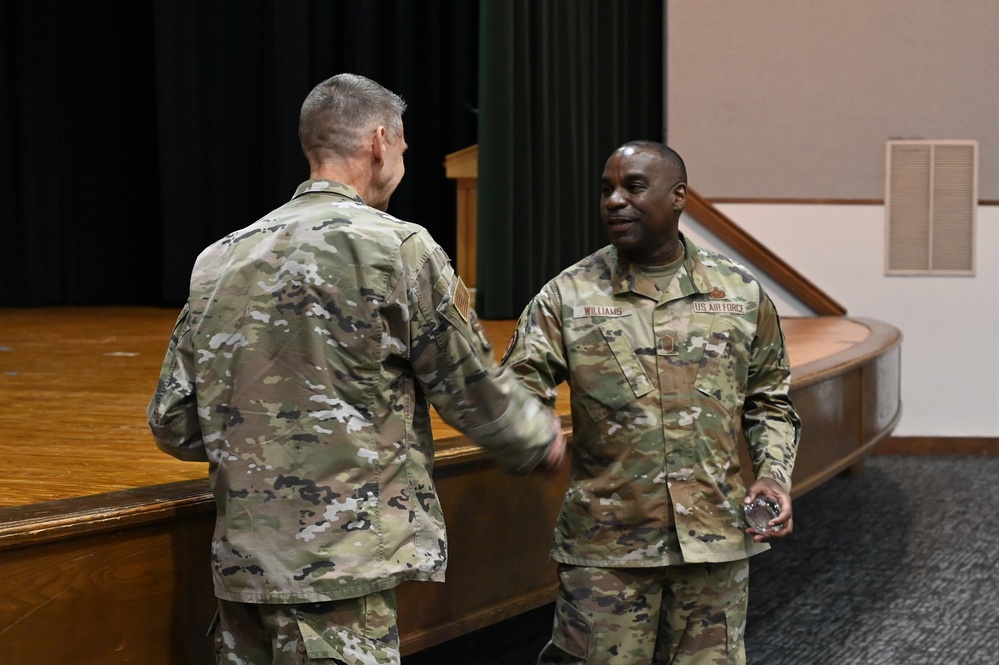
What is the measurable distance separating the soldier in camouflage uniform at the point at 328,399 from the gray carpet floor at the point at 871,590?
162cm

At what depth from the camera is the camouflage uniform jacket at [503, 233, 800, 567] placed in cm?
188

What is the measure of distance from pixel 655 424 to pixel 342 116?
731mm

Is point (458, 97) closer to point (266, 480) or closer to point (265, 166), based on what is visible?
→ point (265, 166)

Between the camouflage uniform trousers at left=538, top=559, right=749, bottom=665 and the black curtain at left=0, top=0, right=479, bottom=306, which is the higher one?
the black curtain at left=0, top=0, right=479, bottom=306

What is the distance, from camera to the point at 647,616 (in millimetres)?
1866

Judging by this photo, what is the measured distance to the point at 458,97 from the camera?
6.81 m

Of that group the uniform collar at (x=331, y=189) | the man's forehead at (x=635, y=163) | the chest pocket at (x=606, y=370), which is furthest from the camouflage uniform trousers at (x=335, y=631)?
the man's forehead at (x=635, y=163)

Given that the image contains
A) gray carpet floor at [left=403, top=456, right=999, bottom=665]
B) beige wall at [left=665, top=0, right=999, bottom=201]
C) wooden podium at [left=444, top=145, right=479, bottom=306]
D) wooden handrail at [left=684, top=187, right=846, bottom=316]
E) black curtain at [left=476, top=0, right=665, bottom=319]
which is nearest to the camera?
gray carpet floor at [left=403, top=456, right=999, bottom=665]

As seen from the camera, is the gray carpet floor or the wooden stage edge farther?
the gray carpet floor

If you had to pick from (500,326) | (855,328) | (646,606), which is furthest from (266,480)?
(855,328)

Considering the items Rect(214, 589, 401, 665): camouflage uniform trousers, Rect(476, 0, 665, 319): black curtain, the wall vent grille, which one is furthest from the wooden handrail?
Rect(214, 589, 401, 665): camouflage uniform trousers

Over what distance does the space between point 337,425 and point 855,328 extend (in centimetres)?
412

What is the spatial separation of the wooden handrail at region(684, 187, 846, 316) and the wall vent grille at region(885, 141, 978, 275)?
399mm

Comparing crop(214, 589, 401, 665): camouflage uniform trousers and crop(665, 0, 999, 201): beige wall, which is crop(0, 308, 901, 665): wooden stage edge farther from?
crop(665, 0, 999, 201): beige wall
